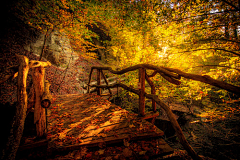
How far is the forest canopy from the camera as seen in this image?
2.86m

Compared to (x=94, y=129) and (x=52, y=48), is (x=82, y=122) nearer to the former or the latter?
(x=94, y=129)

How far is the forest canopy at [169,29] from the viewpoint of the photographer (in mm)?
2861

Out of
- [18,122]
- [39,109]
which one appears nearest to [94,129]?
[39,109]

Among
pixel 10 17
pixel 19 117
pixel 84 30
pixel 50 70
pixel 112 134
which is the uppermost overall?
pixel 10 17

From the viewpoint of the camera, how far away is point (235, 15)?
8.38ft

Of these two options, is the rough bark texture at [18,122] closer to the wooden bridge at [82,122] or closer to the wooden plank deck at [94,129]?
the wooden bridge at [82,122]

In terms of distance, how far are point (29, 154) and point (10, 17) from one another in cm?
1022

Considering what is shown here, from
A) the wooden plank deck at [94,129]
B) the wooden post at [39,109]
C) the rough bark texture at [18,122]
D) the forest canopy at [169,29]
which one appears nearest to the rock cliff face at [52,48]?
the forest canopy at [169,29]

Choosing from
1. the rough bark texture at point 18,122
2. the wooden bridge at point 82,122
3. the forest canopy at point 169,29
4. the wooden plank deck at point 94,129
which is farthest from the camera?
the forest canopy at point 169,29

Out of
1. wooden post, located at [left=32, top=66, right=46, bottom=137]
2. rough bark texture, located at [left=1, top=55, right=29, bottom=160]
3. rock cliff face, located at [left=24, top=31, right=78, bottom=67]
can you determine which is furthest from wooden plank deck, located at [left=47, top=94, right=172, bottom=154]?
rock cliff face, located at [left=24, top=31, right=78, bottom=67]

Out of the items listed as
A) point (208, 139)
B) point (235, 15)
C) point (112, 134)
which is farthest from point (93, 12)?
point (208, 139)

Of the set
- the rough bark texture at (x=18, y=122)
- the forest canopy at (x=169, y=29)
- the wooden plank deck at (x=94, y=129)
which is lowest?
the wooden plank deck at (x=94, y=129)

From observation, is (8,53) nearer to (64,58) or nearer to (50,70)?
(50,70)

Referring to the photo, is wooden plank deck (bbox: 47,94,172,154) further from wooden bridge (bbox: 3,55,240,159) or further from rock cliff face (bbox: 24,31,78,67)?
rock cliff face (bbox: 24,31,78,67)
